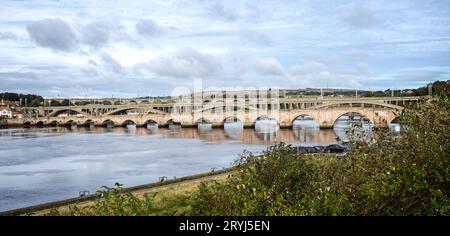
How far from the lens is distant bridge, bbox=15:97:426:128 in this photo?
35000 millimetres

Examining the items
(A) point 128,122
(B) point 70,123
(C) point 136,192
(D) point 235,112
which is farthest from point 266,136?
(B) point 70,123

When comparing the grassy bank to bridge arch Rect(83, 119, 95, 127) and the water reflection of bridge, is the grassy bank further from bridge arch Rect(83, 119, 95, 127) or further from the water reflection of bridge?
bridge arch Rect(83, 119, 95, 127)

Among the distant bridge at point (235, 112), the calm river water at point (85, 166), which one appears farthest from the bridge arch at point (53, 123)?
the calm river water at point (85, 166)

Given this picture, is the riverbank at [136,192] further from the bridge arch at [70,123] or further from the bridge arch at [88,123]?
the bridge arch at [70,123]

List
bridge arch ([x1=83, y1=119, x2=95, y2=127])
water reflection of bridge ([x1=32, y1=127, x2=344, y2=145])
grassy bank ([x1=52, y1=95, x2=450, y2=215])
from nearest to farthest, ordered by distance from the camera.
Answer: grassy bank ([x1=52, y1=95, x2=450, y2=215])
water reflection of bridge ([x1=32, y1=127, x2=344, y2=145])
bridge arch ([x1=83, y1=119, x2=95, y2=127])

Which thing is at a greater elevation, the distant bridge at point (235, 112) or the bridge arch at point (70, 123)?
the distant bridge at point (235, 112)

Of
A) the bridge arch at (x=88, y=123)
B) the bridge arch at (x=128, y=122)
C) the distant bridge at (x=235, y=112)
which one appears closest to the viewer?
the distant bridge at (x=235, y=112)

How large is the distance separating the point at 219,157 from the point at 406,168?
49.0 ft

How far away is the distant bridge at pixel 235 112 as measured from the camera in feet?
115

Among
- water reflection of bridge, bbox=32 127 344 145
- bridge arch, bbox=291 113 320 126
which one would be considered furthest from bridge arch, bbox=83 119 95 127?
bridge arch, bbox=291 113 320 126

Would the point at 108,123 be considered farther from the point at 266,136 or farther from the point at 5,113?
the point at 266,136

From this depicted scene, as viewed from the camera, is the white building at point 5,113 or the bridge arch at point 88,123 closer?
the bridge arch at point 88,123
